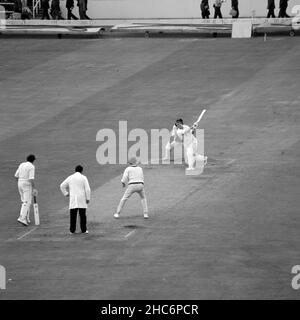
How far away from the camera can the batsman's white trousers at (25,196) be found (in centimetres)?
2961

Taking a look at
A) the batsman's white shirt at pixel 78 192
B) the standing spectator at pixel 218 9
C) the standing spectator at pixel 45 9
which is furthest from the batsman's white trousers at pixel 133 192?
the standing spectator at pixel 45 9

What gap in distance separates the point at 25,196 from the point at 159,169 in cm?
647

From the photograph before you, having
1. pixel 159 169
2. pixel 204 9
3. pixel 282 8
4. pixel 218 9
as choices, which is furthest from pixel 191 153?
pixel 204 9

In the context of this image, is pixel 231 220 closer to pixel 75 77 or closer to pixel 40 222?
pixel 40 222

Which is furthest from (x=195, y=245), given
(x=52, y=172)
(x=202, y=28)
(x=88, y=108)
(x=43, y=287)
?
(x=202, y=28)

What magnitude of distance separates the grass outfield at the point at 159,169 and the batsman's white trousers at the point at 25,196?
0.47 metres

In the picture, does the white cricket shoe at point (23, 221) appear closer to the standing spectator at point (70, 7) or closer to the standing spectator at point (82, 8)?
the standing spectator at point (70, 7)

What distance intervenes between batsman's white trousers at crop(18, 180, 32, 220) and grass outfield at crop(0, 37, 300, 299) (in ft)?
1.54

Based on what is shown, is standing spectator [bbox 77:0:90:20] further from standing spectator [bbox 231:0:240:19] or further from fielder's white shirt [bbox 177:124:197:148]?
fielder's white shirt [bbox 177:124:197:148]

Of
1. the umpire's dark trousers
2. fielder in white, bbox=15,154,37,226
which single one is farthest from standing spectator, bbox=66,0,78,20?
the umpire's dark trousers

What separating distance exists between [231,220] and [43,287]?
6.43m

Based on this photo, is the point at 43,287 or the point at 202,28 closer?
the point at 43,287

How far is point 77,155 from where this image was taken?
1481 inches

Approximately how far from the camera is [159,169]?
35.3m
